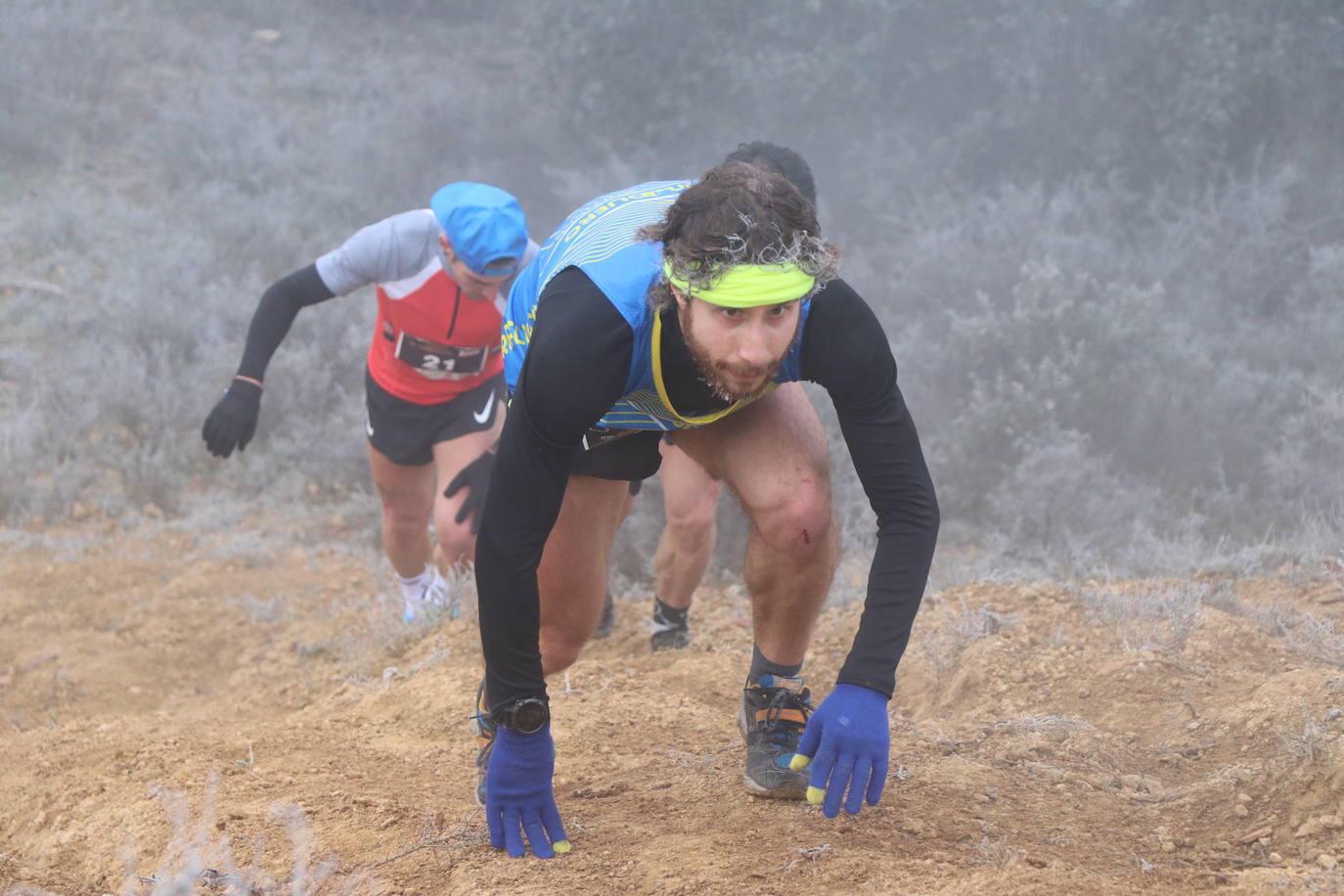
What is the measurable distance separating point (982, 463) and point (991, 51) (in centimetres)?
407

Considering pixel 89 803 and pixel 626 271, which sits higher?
pixel 626 271

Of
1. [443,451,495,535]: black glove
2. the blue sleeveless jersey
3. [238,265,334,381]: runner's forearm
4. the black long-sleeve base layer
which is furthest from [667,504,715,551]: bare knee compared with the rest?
the black long-sleeve base layer

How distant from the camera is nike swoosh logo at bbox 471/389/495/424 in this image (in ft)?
16.4

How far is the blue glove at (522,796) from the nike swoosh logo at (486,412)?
2.51 m

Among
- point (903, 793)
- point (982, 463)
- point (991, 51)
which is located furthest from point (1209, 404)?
point (903, 793)

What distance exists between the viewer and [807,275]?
2.46 meters

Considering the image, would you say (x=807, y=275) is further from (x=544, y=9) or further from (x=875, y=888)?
(x=544, y=9)

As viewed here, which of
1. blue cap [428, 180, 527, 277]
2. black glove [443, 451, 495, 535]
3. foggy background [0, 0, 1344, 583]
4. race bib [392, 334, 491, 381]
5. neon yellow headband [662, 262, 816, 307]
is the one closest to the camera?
neon yellow headband [662, 262, 816, 307]

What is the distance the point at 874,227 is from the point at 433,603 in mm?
5390

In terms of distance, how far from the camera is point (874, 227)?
9.27 m

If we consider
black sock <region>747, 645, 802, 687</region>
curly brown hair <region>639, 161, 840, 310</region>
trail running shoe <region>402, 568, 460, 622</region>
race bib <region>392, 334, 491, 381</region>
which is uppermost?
curly brown hair <region>639, 161, 840, 310</region>

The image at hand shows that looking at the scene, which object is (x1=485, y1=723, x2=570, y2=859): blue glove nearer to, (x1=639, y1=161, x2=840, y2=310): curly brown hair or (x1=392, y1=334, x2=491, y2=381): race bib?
(x1=639, y1=161, x2=840, y2=310): curly brown hair

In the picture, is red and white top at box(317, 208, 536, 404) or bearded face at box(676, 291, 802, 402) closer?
bearded face at box(676, 291, 802, 402)

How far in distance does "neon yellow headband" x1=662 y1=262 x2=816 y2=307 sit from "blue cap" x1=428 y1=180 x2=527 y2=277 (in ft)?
6.79
